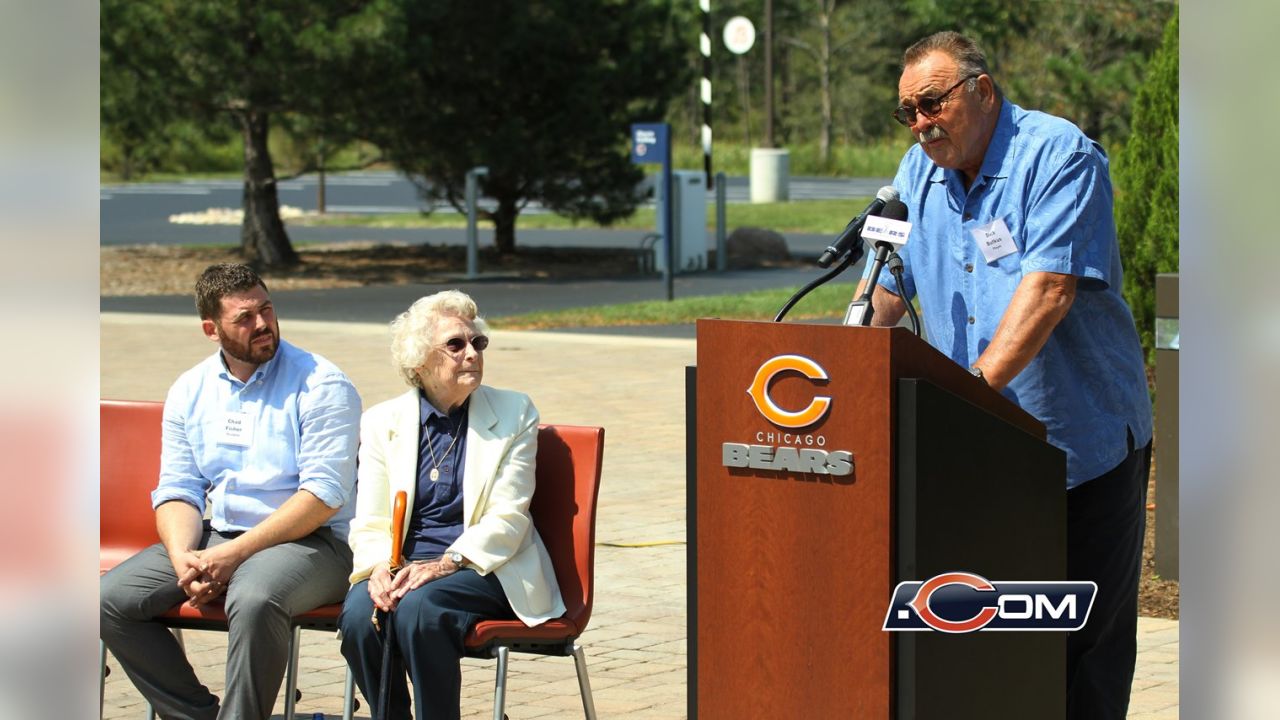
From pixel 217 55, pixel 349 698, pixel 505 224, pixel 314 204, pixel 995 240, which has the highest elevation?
pixel 217 55

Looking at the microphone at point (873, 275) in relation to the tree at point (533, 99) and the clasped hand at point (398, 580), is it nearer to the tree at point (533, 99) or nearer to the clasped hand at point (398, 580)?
the clasped hand at point (398, 580)

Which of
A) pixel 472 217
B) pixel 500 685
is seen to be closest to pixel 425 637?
pixel 500 685

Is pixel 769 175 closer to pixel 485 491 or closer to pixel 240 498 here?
pixel 240 498

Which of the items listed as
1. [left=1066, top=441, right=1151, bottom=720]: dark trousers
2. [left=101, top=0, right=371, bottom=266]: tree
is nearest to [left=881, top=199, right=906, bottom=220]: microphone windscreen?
[left=1066, top=441, right=1151, bottom=720]: dark trousers

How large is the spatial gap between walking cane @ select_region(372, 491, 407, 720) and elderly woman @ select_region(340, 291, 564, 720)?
2cm

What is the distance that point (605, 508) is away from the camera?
8.93m

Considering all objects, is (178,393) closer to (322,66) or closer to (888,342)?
(888,342)

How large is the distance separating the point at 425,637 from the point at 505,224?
70.2 ft

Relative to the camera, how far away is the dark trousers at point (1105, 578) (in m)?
3.98

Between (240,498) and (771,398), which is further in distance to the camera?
(240,498)

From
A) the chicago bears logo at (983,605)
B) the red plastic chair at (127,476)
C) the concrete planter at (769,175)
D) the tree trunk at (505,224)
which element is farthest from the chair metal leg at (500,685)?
the concrete planter at (769,175)

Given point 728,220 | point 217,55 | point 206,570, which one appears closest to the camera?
point 206,570

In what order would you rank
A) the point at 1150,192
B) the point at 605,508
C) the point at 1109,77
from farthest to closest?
1. the point at 1109,77
2. the point at 1150,192
3. the point at 605,508
